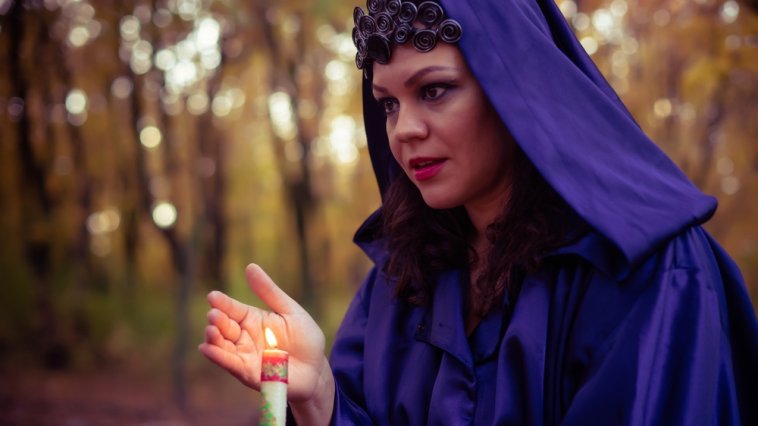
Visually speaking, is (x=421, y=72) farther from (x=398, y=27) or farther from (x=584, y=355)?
(x=584, y=355)

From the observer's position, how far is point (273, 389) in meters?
1.31

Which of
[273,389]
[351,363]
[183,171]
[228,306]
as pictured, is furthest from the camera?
[183,171]

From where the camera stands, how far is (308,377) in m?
2.08

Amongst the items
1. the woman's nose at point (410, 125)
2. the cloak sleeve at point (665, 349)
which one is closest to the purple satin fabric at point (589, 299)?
the cloak sleeve at point (665, 349)

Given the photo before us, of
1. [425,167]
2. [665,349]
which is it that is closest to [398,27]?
[425,167]

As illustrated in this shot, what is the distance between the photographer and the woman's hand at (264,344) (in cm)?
187

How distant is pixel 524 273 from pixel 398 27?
814 millimetres

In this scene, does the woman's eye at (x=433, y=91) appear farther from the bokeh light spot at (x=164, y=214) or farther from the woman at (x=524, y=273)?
the bokeh light spot at (x=164, y=214)

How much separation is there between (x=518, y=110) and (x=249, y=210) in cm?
1174

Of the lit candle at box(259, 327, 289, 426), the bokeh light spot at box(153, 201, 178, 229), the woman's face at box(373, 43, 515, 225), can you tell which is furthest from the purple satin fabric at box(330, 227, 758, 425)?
the bokeh light spot at box(153, 201, 178, 229)

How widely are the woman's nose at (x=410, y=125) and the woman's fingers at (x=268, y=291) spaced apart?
23.2 inches

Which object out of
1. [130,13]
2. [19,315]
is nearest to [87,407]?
[19,315]

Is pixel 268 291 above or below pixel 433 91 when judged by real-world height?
below

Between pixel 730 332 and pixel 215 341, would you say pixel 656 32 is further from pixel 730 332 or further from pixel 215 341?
pixel 215 341
